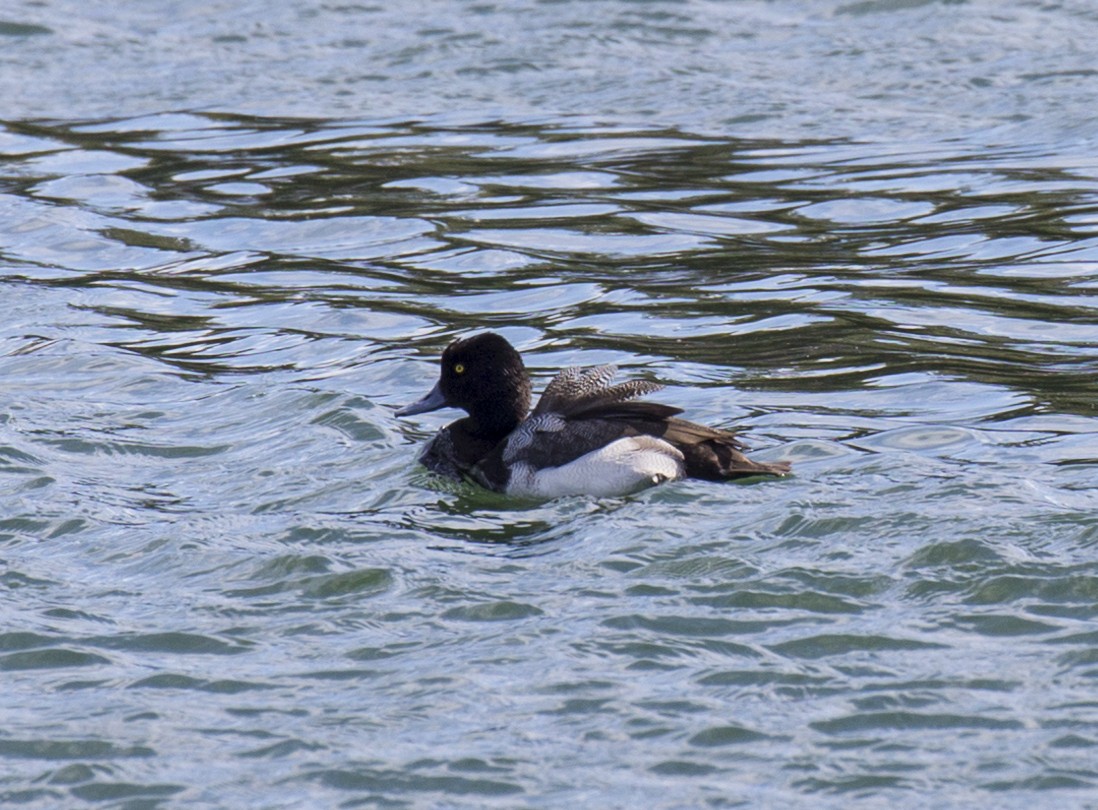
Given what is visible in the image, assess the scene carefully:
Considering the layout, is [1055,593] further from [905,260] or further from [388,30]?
[388,30]

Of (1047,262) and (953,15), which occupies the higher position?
(953,15)

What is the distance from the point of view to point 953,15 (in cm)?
1888

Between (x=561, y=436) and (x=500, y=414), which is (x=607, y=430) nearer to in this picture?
(x=561, y=436)

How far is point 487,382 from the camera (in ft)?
30.1

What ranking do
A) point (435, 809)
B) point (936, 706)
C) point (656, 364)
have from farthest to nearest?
point (656, 364) < point (936, 706) < point (435, 809)

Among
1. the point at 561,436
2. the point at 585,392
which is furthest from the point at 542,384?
the point at 561,436

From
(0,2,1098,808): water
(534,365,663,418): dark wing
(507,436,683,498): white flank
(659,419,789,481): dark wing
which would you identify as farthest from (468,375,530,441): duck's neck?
(659,419,789,481): dark wing

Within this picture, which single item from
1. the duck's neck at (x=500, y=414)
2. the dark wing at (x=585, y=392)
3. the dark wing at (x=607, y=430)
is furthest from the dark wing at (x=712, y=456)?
the duck's neck at (x=500, y=414)

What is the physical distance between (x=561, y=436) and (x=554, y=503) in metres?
0.32

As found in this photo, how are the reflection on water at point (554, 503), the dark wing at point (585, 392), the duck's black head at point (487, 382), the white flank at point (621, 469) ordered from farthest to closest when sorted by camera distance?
the duck's black head at point (487, 382)
the dark wing at point (585, 392)
the white flank at point (621, 469)
the reflection on water at point (554, 503)

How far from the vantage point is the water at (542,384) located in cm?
619

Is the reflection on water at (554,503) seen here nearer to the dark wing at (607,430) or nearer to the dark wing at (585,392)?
the dark wing at (607,430)

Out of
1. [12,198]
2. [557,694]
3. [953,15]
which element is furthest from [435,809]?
[953,15]

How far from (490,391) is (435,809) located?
11.9 feet
